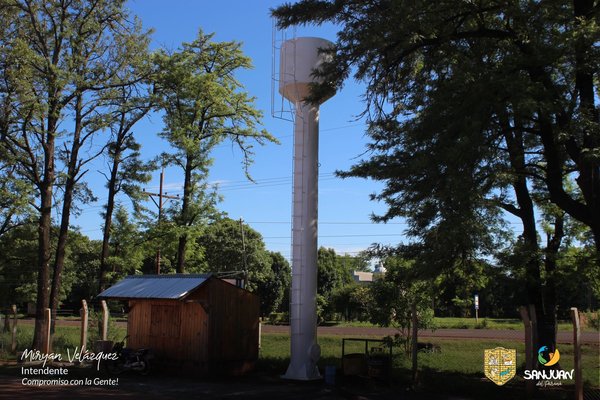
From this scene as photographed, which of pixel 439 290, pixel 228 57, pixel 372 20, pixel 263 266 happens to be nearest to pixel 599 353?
pixel 439 290

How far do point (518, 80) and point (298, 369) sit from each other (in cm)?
1152

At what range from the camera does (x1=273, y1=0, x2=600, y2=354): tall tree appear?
1184cm

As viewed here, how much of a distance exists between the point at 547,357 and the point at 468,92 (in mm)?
9800

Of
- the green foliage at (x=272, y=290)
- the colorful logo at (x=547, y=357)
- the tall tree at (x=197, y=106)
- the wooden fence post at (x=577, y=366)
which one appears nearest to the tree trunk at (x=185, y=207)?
the tall tree at (x=197, y=106)

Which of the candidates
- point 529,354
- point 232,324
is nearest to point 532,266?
point 529,354

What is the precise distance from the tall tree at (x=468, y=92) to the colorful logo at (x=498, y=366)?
10.6ft

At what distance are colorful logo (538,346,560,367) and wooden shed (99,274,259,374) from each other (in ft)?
32.9

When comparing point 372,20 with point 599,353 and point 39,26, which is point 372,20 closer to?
point 39,26

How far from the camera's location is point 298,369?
1781 cm

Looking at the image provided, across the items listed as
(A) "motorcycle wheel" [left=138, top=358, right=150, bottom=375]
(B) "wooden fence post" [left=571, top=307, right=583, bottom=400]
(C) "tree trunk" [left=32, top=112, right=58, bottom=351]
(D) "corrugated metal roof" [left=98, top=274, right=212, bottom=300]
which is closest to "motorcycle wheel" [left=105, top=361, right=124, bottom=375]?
(A) "motorcycle wheel" [left=138, top=358, right=150, bottom=375]

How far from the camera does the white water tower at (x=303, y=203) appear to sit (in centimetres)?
1806

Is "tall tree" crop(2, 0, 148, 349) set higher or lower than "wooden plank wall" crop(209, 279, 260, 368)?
higher

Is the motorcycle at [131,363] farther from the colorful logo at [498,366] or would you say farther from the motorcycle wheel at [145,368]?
the colorful logo at [498,366]

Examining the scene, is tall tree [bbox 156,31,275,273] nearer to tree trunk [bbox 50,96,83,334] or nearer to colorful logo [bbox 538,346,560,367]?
tree trunk [bbox 50,96,83,334]
